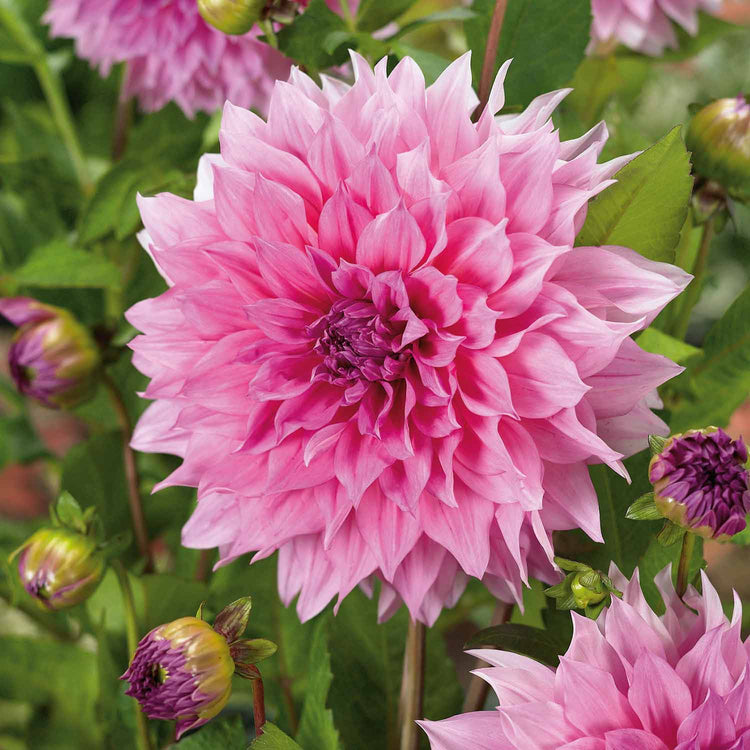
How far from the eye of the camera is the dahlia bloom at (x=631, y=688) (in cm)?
25

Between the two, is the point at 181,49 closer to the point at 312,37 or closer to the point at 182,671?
the point at 312,37

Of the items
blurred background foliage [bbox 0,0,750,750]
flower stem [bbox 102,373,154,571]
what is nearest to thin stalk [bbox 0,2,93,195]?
blurred background foliage [bbox 0,0,750,750]

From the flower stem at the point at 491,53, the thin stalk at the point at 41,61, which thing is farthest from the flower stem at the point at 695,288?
the thin stalk at the point at 41,61

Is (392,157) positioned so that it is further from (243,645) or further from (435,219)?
(243,645)

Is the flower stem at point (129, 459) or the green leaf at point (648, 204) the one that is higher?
the green leaf at point (648, 204)

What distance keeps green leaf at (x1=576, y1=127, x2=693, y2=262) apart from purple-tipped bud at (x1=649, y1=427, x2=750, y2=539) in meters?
0.08

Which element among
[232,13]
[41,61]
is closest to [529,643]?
[232,13]

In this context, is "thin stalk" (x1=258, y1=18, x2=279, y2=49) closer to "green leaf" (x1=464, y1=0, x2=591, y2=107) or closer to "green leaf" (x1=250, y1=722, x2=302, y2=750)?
"green leaf" (x1=464, y1=0, x2=591, y2=107)

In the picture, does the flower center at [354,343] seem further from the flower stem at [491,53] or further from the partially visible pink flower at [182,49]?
the partially visible pink flower at [182,49]

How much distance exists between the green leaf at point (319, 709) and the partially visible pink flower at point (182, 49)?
0.90ft

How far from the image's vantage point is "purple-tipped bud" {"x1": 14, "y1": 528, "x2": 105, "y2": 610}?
0.35 metres

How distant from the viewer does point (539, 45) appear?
0.35m

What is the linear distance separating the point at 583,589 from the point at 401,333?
0.34 feet

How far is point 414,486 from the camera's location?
0.28 meters
